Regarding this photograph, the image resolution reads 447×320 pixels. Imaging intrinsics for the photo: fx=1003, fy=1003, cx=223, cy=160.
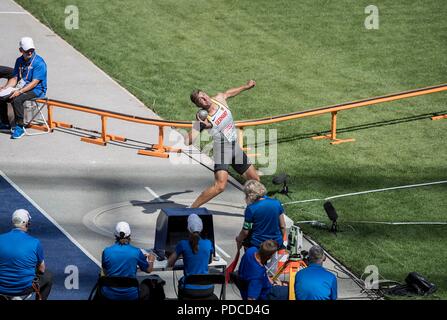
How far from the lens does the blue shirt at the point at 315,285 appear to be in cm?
1168

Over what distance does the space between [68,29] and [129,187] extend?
34.1ft

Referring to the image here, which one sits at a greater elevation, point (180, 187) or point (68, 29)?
point (68, 29)

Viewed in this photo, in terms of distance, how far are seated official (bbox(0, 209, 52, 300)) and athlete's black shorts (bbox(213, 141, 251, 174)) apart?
4.37 m

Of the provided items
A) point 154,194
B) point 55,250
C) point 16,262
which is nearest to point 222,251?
point 55,250

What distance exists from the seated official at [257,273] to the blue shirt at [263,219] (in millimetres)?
1199

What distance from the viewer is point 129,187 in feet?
60.2

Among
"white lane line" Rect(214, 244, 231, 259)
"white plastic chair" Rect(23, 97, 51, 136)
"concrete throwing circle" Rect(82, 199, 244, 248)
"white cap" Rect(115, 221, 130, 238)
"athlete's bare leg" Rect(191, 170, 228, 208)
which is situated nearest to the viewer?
"white cap" Rect(115, 221, 130, 238)

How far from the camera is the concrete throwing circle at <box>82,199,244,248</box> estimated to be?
16.4m

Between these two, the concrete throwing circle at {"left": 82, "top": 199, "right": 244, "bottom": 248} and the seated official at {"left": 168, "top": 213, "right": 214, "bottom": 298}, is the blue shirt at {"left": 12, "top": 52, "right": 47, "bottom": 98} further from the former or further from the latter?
the seated official at {"left": 168, "top": 213, "right": 214, "bottom": 298}

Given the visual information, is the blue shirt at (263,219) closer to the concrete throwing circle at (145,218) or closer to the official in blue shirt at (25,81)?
the concrete throwing circle at (145,218)

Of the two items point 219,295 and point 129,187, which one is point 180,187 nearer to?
point 129,187

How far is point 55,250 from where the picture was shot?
1575 centimetres

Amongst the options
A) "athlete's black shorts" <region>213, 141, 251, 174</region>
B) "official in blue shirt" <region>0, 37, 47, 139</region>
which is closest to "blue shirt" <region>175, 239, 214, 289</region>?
"athlete's black shorts" <region>213, 141, 251, 174</region>
